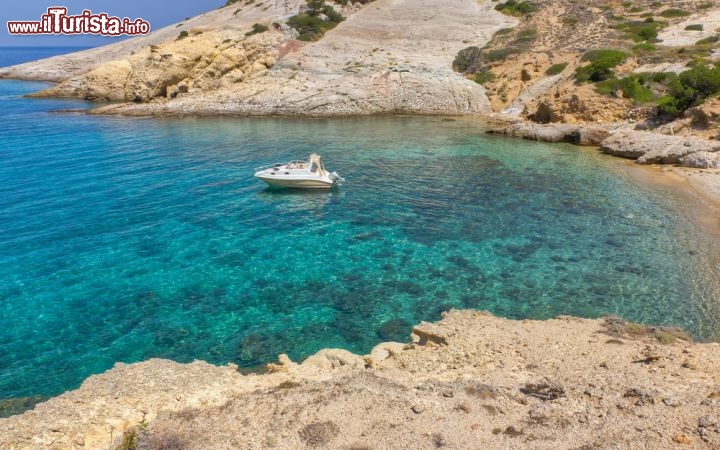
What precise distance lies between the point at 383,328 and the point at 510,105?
45.2m

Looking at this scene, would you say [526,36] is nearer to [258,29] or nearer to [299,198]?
[258,29]

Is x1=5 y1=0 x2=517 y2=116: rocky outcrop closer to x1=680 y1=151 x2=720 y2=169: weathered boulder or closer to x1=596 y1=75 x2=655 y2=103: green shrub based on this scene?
x1=596 y1=75 x2=655 y2=103: green shrub

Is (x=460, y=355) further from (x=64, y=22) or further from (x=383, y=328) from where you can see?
(x=64, y=22)

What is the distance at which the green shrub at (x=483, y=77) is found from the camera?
57.3m

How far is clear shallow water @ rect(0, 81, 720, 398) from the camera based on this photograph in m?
14.2

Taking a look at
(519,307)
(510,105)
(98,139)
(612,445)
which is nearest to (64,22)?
(98,139)

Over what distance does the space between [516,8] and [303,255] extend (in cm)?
7342

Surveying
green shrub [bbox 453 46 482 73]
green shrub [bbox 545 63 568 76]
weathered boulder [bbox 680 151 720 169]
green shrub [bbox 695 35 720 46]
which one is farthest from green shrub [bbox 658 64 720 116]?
green shrub [bbox 453 46 482 73]

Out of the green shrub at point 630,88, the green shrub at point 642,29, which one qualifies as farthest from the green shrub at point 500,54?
the green shrub at point 630,88

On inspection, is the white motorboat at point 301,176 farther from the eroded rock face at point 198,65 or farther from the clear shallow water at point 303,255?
the eroded rock face at point 198,65

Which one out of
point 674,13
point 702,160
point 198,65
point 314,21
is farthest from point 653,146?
point 198,65

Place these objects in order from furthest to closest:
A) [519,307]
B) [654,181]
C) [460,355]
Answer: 1. [654,181]
2. [519,307]
3. [460,355]

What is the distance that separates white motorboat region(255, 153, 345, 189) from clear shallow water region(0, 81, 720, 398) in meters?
0.84

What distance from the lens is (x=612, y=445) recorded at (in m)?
7.74
